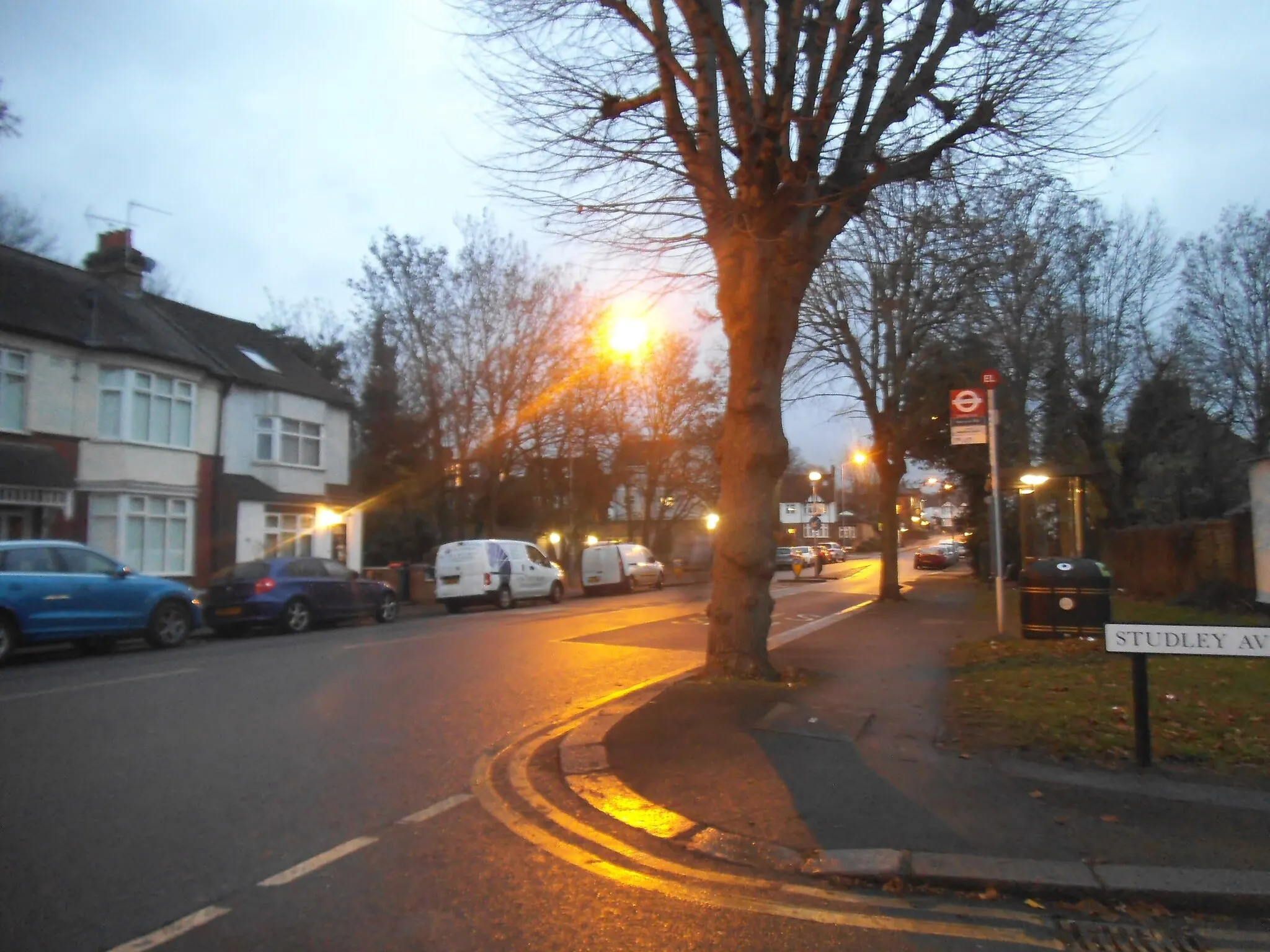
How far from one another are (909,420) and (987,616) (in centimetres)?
822

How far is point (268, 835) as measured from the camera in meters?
5.63

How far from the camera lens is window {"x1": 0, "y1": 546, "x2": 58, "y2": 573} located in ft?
44.3

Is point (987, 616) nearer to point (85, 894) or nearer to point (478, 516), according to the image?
point (85, 894)

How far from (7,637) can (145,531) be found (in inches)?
442

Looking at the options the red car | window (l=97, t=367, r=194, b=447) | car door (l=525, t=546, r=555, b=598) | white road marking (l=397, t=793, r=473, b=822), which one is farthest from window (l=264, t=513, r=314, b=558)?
the red car

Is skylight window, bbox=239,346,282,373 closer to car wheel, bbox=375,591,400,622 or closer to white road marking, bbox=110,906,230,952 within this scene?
car wheel, bbox=375,591,400,622

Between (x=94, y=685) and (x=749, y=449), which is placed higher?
(x=749, y=449)

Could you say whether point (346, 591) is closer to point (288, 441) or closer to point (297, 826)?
point (288, 441)

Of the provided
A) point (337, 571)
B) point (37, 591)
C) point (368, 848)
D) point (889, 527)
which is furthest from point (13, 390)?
point (889, 527)

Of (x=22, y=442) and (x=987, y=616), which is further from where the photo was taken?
(x=22, y=442)

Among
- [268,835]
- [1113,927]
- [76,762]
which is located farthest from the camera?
[76,762]

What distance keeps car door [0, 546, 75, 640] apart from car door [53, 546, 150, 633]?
13cm

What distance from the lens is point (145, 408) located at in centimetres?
2389

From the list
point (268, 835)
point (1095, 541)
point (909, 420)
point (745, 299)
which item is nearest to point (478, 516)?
point (909, 420)
